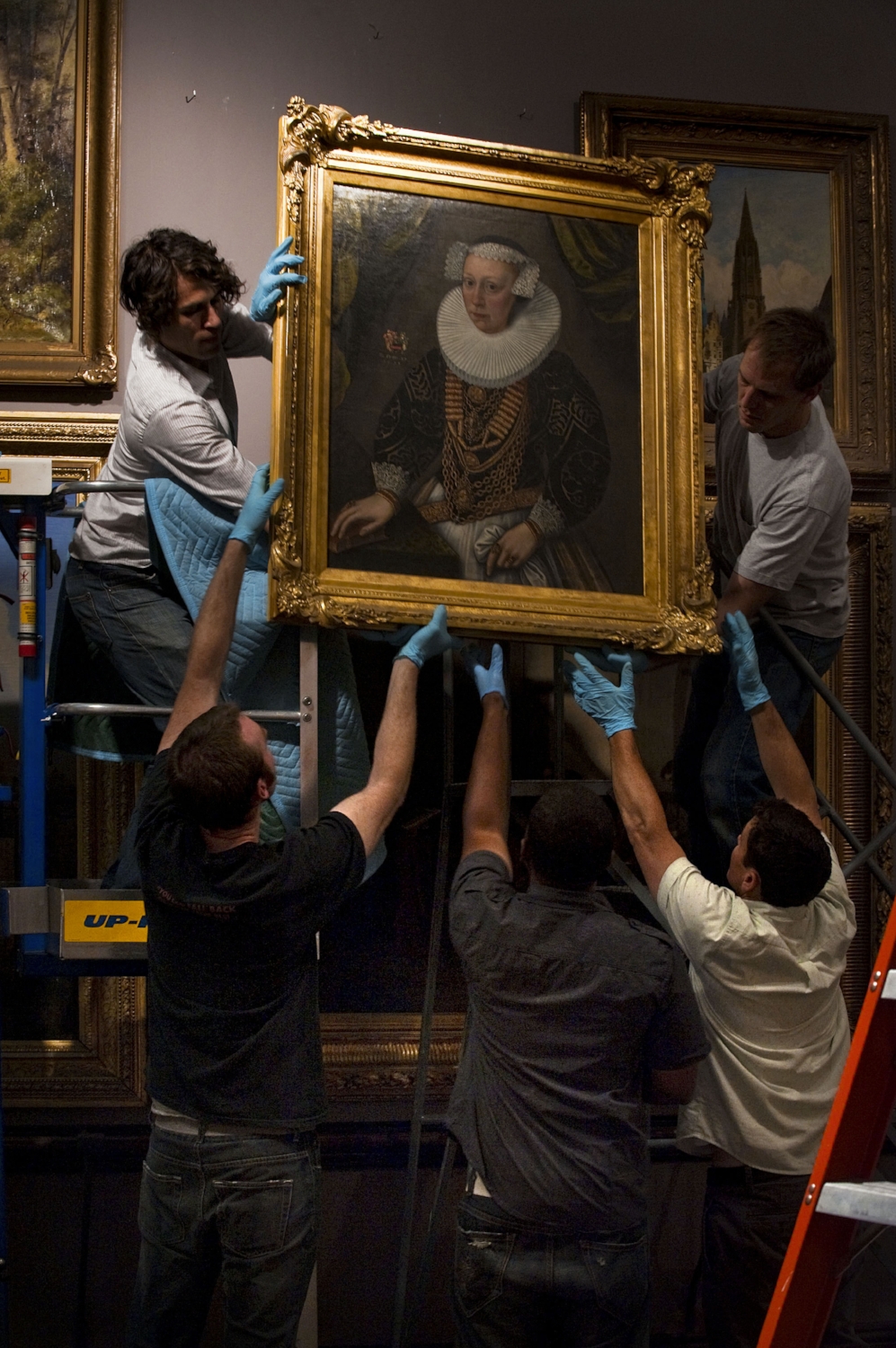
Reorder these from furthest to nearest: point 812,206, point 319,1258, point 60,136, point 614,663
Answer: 1. point 812,206
2. point 60,136
3. point 319,1258
4. point 614,663

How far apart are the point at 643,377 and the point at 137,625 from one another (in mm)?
1423

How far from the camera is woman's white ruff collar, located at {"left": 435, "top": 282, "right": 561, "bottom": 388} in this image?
10.5ft

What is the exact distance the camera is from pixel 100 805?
382 cm

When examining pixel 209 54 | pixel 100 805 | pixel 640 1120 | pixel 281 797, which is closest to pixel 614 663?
pixel 281 797

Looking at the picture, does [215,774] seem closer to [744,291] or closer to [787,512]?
[787,512]

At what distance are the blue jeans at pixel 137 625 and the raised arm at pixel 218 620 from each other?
193 millimetres

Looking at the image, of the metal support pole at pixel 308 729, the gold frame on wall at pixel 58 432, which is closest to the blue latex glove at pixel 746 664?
the metal support pole at pixel 308 729

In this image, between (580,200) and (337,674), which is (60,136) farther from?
(337,674)

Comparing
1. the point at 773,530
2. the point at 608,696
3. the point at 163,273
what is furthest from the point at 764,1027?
the point at 163,273

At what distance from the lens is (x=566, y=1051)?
2535mm

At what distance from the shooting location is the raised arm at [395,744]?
2.83m

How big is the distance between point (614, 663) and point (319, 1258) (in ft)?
6.08

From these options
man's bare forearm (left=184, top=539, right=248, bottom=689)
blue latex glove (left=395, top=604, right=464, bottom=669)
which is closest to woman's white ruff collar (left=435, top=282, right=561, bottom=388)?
blue latex glove (left=395, top=604, right=464, bottom=669)

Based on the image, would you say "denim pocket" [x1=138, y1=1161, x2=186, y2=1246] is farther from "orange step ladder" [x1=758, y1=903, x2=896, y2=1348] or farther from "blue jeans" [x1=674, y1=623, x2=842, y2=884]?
"blue jeans" [x1=674, y1=623, x2=842, y2=884]
